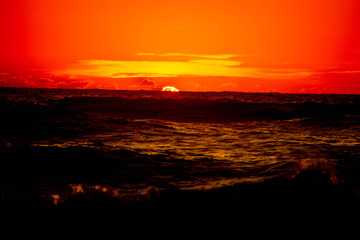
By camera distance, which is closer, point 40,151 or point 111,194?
point 111,194

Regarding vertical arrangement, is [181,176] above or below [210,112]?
below

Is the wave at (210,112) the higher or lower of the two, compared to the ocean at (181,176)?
higher

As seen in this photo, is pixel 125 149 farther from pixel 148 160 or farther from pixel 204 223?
pixel 204 223

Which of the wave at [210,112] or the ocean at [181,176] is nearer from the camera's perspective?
the ocean at [181,176]

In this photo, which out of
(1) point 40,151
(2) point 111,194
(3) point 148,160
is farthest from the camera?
(1) point 40,151

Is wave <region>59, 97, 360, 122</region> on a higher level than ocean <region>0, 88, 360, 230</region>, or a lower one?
higher

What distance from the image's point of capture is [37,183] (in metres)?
7.59

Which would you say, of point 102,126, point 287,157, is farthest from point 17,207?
point 102,126

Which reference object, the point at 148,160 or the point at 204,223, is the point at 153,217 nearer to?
the point at 204,223

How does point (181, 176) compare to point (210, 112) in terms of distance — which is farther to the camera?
point (210, 112)

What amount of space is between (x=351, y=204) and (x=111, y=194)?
Result: 3.98 m

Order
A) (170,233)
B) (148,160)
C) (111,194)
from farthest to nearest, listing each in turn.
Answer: (148,160) < (111,194) < (170,233)

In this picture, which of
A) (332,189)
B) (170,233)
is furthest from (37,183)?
(332,189)

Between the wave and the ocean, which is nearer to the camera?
the ocean
